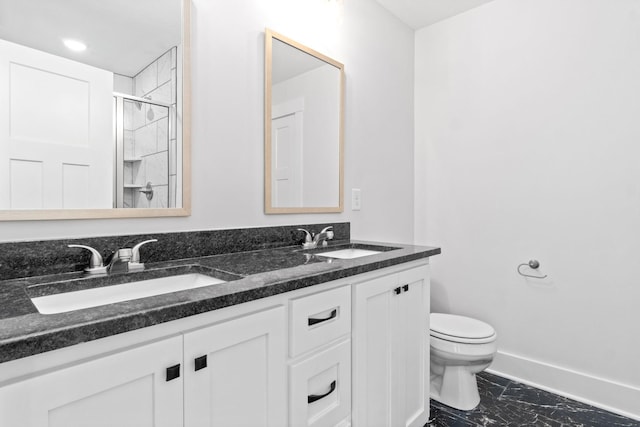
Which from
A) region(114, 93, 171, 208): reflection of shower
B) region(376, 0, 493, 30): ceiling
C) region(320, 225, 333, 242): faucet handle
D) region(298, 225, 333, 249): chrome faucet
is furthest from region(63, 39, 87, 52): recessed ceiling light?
region(376, 0, 493, 30): ceiling

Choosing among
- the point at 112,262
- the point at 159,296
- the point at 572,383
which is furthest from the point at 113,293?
the point at 572,383

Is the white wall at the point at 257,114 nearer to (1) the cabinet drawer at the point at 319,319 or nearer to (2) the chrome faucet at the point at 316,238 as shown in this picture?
(2) the chrome faucet at the point at 316,238

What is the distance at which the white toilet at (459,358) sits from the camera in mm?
1809

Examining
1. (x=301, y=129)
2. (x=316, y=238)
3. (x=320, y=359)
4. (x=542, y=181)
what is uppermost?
(x=301, y=129)

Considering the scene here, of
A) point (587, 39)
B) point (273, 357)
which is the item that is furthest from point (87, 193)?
point (587, 39)

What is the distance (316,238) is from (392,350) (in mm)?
657

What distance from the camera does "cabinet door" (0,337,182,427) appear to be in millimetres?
595

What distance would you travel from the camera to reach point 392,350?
1.45 meters

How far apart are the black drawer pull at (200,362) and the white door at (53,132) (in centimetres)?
69

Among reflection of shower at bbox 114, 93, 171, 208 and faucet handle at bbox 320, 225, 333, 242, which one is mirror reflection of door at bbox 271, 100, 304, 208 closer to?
faucet handle at bbox 320, 225, 333, 242

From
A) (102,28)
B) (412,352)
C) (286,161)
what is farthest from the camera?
(286,161)

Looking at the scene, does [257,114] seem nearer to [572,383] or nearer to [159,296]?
[159,296]

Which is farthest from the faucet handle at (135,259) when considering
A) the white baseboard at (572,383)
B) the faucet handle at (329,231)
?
the white baseboard at (572,383)

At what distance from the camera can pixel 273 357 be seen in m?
Result: 0.98
